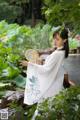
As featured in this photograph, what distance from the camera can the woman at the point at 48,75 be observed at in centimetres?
539

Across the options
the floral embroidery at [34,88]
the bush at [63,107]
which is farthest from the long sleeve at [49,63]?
the bush at [63,107]

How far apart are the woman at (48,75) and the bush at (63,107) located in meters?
0.34

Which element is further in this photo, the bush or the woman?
the woman

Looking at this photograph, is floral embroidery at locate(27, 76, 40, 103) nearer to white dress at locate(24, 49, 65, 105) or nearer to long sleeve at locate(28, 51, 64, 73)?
white dress at locate(24, 49, 65, 105)

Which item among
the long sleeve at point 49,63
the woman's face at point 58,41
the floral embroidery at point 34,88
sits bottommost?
the floral embroidery at point 34,88

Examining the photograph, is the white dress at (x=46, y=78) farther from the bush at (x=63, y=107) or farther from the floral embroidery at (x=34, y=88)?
the bush at (x=63, y=107)

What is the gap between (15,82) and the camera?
29.5 ft

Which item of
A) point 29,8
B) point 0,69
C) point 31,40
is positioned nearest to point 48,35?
point 31,40

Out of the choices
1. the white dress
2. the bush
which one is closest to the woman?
the white dress

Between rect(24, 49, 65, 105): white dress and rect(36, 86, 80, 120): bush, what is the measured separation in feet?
1.11

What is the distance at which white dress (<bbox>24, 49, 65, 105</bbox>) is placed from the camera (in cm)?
539

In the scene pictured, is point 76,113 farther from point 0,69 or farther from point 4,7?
point 4,7

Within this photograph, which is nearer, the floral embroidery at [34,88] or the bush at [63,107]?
the bush at [63,107]

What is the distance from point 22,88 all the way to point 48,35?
21.9 ft
